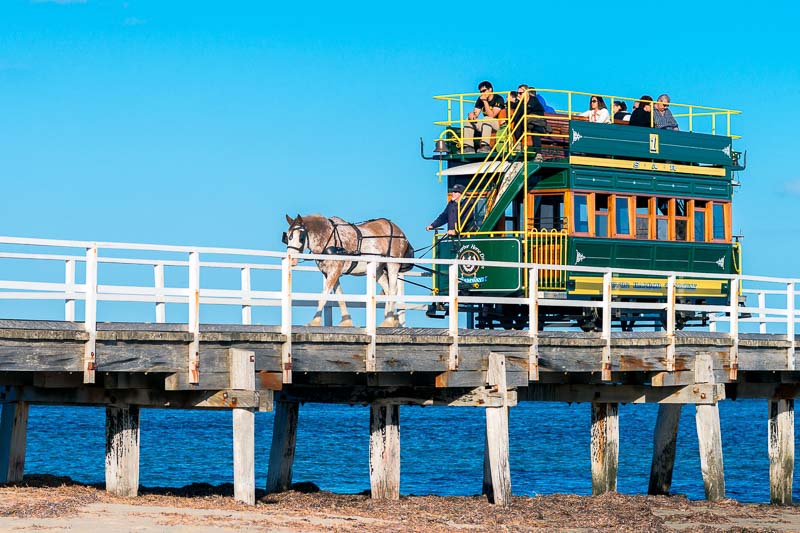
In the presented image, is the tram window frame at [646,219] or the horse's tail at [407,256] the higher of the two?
the tram window frame at [646,219]

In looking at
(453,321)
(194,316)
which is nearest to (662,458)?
(453,321)

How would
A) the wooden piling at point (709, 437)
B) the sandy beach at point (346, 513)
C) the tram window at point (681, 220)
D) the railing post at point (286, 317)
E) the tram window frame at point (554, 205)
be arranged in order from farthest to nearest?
the tram window at point (681, 220) → the tram window frame at point (554, 205) → the wooden piling at point (709, 437) → the railing post at point (286, 317) → the sandy beach at point (346, 513)

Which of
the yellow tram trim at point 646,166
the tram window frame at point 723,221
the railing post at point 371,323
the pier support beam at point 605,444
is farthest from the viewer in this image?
the tram window frame at point 723,221

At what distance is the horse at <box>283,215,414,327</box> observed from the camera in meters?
23.3

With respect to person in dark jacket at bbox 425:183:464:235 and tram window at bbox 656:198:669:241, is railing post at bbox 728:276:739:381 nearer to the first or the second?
tram window at bbox 656:198:669:241

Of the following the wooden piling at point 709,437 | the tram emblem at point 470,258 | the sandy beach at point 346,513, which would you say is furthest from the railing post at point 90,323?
the tram emblem at point 470,258

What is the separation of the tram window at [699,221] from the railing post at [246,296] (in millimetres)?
11235

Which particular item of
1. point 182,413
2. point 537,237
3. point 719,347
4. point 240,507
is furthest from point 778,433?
point 182,413

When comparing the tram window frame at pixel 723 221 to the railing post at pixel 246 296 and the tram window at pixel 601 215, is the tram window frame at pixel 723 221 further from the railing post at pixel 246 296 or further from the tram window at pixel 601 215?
the railing post at pixel 246 296

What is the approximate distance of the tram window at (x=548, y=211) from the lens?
84.2ft

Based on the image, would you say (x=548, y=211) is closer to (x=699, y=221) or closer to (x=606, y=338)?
(x=699, y=221)

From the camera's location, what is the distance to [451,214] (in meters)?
25.7

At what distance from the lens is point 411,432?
6619cm

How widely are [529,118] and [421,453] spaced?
1144 inches
